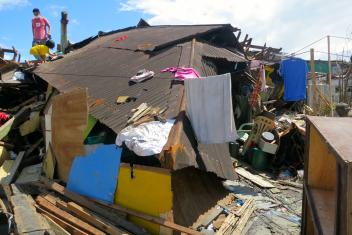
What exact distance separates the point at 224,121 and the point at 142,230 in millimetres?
2133

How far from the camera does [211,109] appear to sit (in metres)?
6.37

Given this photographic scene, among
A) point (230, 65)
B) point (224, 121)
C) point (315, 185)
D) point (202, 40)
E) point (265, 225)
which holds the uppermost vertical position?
point (202, 40)

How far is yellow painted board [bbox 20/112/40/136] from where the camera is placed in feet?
32.6

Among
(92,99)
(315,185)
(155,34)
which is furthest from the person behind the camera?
(155,34)

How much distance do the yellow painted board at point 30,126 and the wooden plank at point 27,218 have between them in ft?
10.8

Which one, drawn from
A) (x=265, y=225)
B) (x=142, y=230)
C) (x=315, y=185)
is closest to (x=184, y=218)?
(x=142, y=230)

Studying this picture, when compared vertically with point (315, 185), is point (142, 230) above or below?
below

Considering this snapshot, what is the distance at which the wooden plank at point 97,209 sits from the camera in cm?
591

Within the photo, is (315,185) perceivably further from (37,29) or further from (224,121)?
(37,29)

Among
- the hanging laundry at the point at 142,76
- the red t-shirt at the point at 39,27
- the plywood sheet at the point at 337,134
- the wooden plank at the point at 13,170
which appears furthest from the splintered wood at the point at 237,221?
the red t-shirt at the point at 39,27

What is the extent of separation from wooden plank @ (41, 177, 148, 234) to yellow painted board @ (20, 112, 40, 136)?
2978 millimetres

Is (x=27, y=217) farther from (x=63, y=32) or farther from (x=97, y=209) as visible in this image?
(x=63, y=32)

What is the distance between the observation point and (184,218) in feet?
19.6

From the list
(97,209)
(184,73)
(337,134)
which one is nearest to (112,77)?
(184,73)
